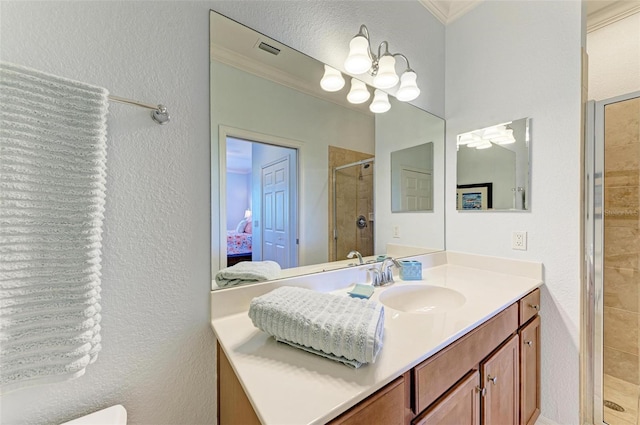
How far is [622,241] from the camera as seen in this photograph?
143 centimetres

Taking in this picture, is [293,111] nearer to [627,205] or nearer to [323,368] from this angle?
[323,368]

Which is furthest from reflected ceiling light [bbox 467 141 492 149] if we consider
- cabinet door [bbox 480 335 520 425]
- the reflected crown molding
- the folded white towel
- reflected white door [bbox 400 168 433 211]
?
the folded white towel

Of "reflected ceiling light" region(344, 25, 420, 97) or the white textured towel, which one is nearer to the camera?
the white textured towel

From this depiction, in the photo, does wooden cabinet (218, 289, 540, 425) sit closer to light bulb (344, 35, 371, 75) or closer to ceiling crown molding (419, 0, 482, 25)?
light bulb (344, 35, 371, 75)

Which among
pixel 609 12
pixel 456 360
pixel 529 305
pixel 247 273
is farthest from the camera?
pixel 609 12

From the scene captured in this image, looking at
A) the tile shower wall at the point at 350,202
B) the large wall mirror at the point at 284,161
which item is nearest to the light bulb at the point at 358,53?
the large wall mirror at the point at 284,161

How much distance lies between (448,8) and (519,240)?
63.2 inches

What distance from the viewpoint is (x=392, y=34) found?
1496 millimetres

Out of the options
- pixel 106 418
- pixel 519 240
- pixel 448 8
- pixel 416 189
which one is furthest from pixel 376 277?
pixel 448 8

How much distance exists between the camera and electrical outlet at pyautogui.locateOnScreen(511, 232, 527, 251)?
1471 mm

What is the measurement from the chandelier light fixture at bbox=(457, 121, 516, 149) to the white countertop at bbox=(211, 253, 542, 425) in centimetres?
95

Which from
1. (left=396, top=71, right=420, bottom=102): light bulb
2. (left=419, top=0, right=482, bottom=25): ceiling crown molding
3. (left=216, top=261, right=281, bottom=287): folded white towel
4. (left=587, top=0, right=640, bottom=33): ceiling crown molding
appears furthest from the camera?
(left=419, top=0, right=482, bottom=25): ceiling crown molding

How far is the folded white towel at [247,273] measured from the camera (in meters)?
0.96

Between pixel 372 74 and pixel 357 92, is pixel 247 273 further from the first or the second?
pixel 372 74
